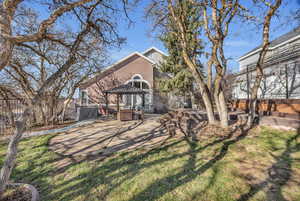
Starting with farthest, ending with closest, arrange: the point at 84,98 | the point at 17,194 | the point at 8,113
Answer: the point at 84,98 → the point at 8,113 → the point at 17,194

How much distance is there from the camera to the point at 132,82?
1538 cm

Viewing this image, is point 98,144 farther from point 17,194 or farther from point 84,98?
point 84,98

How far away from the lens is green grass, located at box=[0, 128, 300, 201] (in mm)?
2400

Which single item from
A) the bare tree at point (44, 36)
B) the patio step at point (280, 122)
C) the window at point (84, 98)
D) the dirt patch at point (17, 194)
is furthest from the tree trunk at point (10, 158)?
the window at point (84, 98)

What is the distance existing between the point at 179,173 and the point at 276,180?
1.86 m

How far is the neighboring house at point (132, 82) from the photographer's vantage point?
15078 millimetres

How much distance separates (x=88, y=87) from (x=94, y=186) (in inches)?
556

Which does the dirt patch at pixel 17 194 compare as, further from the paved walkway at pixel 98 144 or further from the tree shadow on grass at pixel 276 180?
the tree shadow on grass at pixel 276 180

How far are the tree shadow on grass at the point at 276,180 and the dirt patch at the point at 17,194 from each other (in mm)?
3628

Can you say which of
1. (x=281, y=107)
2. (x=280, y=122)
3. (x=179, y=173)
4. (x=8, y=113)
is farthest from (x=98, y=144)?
(x=281, y=107)

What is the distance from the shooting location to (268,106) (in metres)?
7.11

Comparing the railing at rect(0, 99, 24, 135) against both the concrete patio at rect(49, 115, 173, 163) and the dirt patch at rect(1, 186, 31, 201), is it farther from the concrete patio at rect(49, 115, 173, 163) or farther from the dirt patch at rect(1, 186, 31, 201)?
the dirt patch at rect(1, 186, 31, 201)

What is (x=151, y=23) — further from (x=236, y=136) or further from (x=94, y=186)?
(x=94, y=186)

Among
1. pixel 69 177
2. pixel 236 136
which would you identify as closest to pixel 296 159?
pixel 236 136
